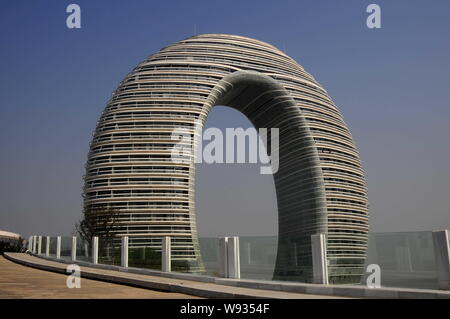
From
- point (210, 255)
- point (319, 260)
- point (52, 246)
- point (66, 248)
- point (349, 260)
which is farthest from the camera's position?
point (52, 246)

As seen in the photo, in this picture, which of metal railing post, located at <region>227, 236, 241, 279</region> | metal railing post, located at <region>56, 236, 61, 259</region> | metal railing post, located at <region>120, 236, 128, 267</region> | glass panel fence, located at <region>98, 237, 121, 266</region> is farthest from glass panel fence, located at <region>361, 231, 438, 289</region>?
metal railing post, located at <region>56, 236, 61, 259</region>

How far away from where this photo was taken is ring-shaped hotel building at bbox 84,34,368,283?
72125mm

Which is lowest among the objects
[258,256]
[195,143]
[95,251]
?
[258,256]

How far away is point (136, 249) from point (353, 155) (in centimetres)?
8038

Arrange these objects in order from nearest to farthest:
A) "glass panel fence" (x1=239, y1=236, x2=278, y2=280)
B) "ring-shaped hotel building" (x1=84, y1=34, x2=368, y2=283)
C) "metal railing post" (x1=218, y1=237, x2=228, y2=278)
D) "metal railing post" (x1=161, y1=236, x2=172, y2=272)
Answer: "glass panel fence" (x1=239, y1=236, x2=278, y2=280) < "metal railing post" (x1=218, y1=237, x2=228, y2=278) < "metal railing post" (x1=161, y1=236, x2=172, y2=272) < "ring-shaped hotel building" (x1=84, y1=34, x2=368, y2=283)

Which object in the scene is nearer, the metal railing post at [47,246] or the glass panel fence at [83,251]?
the glass panel fence at [83,251]

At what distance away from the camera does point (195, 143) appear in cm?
7738

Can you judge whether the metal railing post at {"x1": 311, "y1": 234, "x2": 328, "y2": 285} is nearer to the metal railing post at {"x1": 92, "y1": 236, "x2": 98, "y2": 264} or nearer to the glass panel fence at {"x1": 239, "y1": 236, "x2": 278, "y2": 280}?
the glass panel fence at {"x1": 239, "y1": 236, "x2": 278, "y2": 280}

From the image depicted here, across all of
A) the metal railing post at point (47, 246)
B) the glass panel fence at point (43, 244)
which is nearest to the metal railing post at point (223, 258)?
the metal railing post at point (47, 246)

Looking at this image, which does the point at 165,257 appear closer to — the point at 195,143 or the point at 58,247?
the point at 58,247

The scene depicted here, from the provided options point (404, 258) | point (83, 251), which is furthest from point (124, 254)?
point (404, 258)

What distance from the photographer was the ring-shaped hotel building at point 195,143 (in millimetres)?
72125

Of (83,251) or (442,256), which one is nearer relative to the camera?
(442,256)

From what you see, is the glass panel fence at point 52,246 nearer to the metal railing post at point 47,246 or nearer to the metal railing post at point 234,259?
the metal railing post at point 47,246
